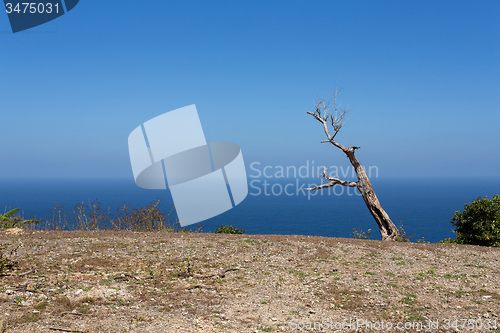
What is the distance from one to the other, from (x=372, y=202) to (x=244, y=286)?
24.0ft

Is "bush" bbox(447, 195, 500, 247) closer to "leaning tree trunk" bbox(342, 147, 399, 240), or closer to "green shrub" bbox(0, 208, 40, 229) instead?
"leaning tree trunk" bbox(342, 147, 399, 240)

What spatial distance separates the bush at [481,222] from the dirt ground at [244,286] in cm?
117

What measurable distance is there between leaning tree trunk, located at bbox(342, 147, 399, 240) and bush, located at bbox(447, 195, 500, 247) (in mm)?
2007

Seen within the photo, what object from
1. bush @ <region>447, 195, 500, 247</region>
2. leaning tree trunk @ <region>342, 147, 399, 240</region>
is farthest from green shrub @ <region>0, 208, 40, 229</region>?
bush @ <region>447, 195, 500, 247</region>

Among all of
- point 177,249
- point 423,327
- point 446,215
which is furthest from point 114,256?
point 446,215

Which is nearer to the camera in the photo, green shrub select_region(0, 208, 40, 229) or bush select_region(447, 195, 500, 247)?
bush select_region(447, 195, 500, 247)

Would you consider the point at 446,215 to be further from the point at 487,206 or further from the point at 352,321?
the point at 352,321

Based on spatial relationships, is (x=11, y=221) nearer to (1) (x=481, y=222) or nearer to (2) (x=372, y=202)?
(2) (x=372, y=202)

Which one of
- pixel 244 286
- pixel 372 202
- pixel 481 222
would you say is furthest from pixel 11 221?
pixel 481 222

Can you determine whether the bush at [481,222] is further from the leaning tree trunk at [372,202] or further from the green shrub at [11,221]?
the green shrub at [11,221]

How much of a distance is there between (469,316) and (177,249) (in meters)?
5.99

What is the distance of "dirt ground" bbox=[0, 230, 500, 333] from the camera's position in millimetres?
4340

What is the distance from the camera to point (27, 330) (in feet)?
12.9

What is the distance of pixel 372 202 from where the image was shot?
1155 cm
